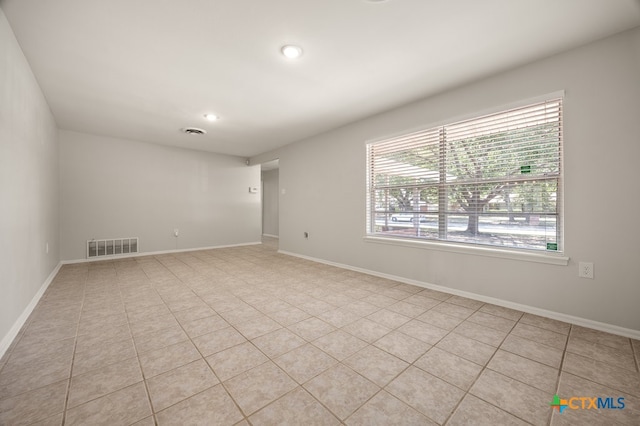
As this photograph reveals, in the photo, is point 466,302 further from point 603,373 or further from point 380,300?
point 603,373

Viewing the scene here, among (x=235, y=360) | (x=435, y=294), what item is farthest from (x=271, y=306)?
(x=435, y=294)

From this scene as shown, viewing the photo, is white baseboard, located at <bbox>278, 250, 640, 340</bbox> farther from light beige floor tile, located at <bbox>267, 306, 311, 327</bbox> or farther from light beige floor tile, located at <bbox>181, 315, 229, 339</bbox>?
light beige floor tile, located at <bbox>181, 315, 229, 339</bbox>

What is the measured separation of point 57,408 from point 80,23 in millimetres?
2660

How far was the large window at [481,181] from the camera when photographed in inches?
99.3

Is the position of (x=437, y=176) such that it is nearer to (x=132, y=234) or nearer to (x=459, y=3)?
(x=459, y=3)

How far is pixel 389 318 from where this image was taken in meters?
2.44

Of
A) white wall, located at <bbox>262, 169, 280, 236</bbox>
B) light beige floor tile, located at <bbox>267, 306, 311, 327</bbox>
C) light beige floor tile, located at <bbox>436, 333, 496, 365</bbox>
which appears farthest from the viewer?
white wall, located at <bbox>262, 169, 280, 236</bbox>

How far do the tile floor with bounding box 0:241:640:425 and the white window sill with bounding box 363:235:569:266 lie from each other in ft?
1.80

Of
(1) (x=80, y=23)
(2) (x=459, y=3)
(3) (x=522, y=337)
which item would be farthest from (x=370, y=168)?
(1) (x=80, y=23)

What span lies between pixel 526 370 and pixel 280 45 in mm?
3107

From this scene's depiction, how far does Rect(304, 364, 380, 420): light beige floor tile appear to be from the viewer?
1.37m

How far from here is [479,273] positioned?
2.89 metres

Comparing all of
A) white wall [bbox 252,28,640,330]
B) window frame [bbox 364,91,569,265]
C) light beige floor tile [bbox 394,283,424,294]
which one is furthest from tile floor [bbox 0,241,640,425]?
window frame [bbox 364,91,569,265]

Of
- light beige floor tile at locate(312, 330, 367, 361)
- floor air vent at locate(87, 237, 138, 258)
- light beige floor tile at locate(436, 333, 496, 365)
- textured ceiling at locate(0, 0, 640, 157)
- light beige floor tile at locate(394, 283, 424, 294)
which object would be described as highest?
textured ceiling at locate(0, 0, 640, 157)
